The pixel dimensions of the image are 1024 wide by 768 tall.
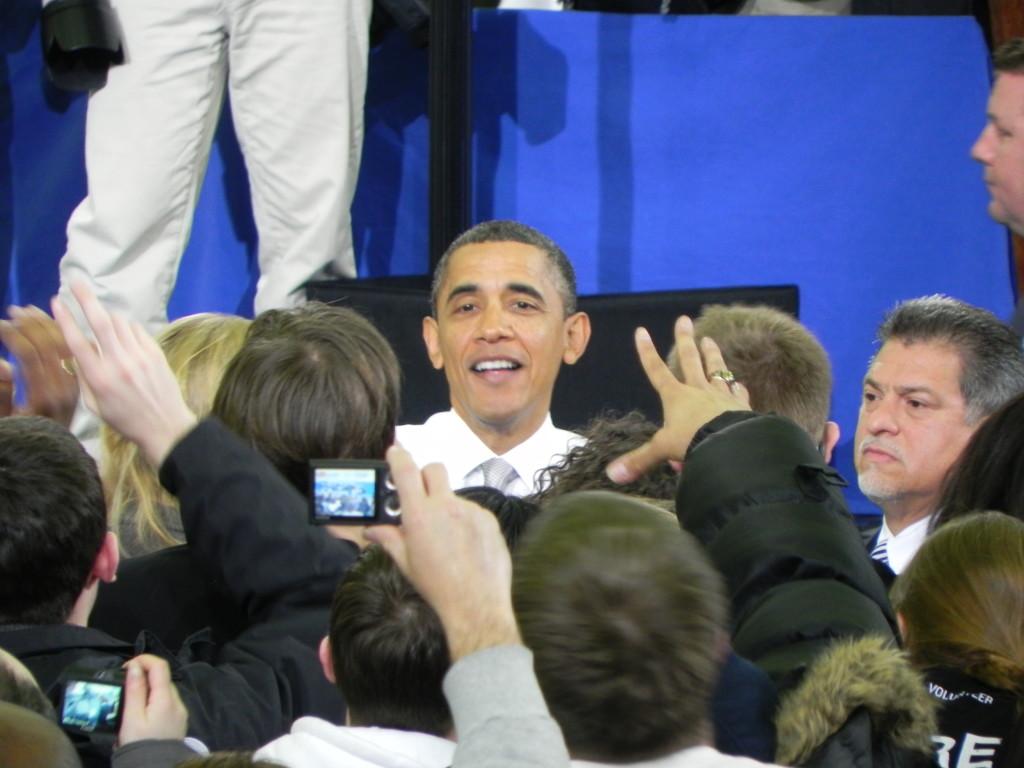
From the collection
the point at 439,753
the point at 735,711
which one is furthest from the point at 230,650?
the point at 735,711

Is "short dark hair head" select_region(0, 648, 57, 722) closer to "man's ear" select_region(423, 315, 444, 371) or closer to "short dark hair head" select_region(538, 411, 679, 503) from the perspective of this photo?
"short dark hair head" select_region(538, 411, 679, 503)

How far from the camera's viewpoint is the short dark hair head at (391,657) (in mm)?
1522

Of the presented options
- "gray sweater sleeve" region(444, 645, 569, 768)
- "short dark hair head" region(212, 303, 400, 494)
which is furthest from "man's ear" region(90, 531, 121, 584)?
"gray sweater sleeve" region(444, 645, 569, 768)

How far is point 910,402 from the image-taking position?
11.0ft

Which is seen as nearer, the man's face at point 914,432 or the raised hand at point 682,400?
the raised hand at point 682,400

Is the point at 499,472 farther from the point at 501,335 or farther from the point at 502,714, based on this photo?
the point at 502,714

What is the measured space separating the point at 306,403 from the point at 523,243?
1865mm

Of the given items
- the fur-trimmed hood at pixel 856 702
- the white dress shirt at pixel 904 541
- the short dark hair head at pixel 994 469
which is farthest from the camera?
the white dress shirt at pixel 904 541

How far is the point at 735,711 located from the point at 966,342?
1.94m

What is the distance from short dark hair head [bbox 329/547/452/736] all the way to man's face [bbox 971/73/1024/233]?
2.52 metres

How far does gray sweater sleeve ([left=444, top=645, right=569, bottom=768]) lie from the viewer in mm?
1266

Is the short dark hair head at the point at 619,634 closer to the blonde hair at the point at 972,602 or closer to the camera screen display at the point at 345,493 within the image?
the camera screen display at the point at 345,493

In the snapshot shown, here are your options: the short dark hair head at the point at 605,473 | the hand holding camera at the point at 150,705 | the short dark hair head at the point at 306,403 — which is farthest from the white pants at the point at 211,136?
the hand holding camera at the point at 150,705

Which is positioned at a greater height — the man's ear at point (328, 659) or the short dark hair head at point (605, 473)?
the short dark hair head at point (605, 473)
